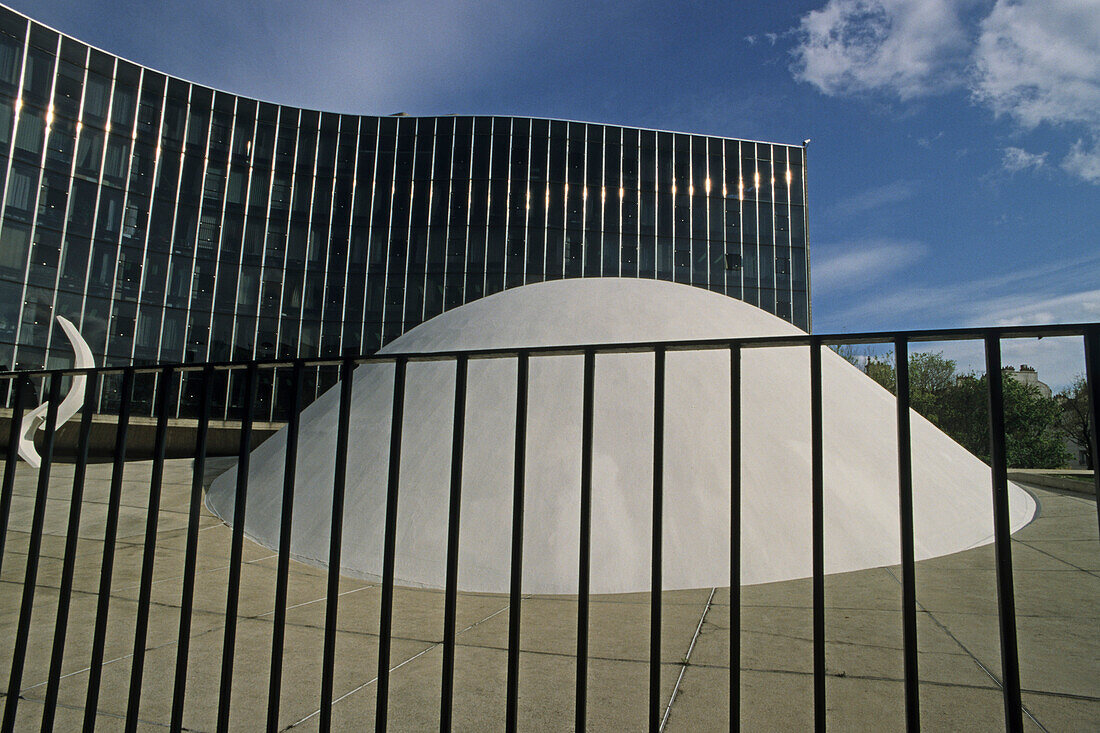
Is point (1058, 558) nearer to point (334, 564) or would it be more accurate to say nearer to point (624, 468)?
point (624, 468)

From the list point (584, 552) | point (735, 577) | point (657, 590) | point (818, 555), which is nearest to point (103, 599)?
point (584, 552)

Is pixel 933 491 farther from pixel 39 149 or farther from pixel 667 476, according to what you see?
pixel 39 149

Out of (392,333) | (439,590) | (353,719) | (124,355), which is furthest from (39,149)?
(353,719)

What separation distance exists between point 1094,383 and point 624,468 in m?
5.17

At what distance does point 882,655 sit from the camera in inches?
168

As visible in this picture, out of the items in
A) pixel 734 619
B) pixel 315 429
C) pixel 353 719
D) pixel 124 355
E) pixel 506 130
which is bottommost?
pixel 353 719

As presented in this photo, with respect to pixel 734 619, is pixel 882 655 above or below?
below

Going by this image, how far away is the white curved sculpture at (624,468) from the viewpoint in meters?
6.36

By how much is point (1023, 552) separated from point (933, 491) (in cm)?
139

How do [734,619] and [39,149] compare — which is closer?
[734,619]

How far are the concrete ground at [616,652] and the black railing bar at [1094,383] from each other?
2.11m

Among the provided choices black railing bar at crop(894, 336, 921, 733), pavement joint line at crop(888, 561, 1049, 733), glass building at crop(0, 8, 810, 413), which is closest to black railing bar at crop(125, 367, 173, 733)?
black railing bar at crop(894, 336, 921, 733)

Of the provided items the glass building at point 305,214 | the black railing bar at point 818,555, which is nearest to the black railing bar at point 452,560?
the black railing bar at point 818,555

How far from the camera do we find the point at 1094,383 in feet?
5.89
